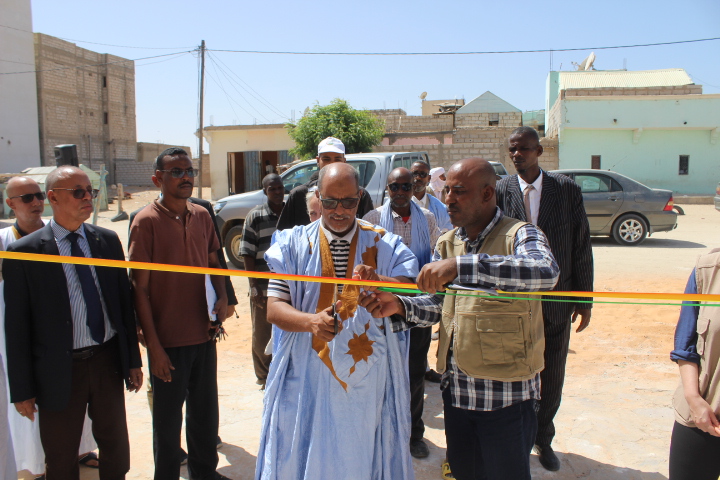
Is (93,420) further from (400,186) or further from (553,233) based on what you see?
(553,233)

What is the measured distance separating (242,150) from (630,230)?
1809 centimetres

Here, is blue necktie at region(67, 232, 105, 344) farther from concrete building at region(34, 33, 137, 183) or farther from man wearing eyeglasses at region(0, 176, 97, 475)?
concrete building at region(34, 33, 137, 183)

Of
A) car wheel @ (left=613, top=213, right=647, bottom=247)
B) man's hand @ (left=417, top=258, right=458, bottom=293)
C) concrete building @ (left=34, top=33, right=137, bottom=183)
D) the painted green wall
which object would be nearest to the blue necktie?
man's hand @ (left=417, top=258, right=458, bottom=293)

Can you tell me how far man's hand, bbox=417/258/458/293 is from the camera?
6.42 ft

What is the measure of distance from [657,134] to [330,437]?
26365 mm

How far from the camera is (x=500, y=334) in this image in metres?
2.21

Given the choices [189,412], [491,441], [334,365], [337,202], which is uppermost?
[337,202]

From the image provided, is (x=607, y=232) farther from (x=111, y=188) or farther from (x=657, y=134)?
(x=111, y=188)

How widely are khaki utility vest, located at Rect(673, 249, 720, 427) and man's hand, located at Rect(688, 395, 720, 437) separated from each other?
0.03 metres

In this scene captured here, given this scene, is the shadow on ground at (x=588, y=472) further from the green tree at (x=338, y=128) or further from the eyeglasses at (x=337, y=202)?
the green tree at (x=338, y=128)

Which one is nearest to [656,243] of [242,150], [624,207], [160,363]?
[624,207]

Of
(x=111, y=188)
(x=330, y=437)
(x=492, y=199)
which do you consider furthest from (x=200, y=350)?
(x=111, y=188)

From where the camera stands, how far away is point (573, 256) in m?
3.50

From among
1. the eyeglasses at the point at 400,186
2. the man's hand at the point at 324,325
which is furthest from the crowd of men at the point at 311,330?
the eyeglasses at the point at 400,186
